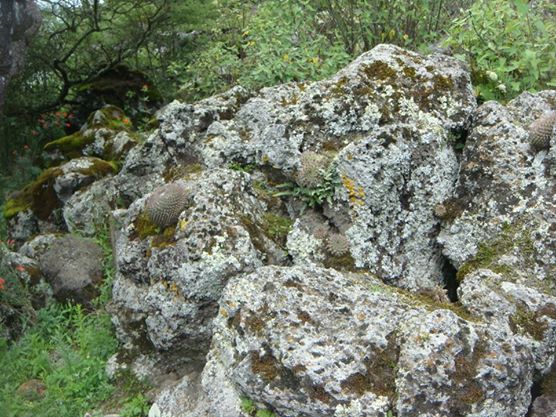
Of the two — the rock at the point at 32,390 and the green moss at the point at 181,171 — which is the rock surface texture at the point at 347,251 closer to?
the green moss at the point at 181,171

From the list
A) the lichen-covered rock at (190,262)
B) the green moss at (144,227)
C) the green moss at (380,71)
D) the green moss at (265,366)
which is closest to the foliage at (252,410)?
the green moss at (265,366)

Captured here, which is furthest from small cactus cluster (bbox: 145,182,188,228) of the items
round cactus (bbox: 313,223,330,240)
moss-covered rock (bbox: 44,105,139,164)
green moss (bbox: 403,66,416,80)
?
moss-covered rock (bbox: 44,105,139,164)

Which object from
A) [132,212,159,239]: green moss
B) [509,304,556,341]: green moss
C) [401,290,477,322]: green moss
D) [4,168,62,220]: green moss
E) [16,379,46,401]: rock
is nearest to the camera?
[509,304,556,341]: green moss

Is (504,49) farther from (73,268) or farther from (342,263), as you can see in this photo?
(73,268)

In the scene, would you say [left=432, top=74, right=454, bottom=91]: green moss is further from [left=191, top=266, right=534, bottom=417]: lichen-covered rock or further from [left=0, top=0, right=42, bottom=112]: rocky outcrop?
[left=0, top=0, right=42, bottom=112]: rocky outcrop

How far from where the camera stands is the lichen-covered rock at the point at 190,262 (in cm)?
526

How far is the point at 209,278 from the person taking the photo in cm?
524

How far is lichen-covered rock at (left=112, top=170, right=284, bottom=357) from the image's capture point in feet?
17.3

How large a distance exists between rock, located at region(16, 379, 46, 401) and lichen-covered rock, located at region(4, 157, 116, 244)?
355cm

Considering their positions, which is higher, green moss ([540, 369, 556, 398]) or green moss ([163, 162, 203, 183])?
green moss ([163, 162, 203, 183])

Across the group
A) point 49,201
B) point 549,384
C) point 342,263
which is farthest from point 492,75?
point 49,201

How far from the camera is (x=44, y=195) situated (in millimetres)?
9477

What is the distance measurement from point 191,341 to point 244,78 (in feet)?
15.2

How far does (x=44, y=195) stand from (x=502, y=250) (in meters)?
Answer: 6.73
